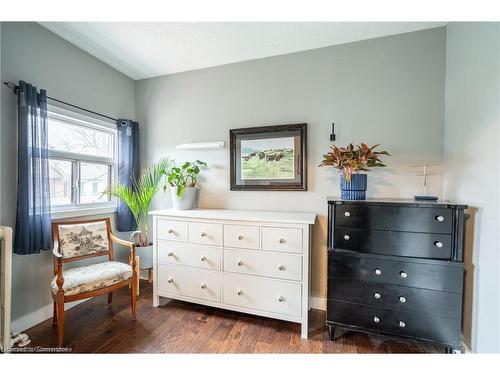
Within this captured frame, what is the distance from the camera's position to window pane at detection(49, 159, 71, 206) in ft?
6.54

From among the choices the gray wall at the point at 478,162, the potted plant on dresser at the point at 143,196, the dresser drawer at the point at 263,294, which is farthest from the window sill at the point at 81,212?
the gray wall at the point at 478,162

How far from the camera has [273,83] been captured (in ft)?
7.28

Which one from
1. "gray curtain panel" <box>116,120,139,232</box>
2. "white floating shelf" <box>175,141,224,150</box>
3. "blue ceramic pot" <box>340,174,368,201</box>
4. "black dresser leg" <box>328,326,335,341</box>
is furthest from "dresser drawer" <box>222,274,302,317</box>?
"gray curtain panel" <box>116,120,139,232</box>

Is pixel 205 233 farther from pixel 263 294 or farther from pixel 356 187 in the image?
pixel 356 187

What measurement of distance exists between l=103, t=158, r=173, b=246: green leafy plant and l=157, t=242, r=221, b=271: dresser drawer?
0.60 meters

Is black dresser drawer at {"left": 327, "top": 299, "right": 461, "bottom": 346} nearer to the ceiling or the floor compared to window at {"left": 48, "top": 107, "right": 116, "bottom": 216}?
nearer to the floor

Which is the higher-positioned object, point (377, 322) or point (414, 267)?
point (414, 267)

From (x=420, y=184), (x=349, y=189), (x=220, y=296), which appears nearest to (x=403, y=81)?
(x=420, y=184)

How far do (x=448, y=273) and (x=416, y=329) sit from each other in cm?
44

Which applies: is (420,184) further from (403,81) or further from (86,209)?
(86,209)

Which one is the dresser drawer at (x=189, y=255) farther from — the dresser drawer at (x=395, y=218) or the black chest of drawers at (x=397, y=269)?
the dresser drawer at (x=395, y=218)

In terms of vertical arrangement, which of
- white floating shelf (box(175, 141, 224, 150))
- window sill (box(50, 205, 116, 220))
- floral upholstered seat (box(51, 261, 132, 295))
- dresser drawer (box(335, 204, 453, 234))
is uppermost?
white floating shelf (box(175, 141, 224, 150))

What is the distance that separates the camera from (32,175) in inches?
66.7

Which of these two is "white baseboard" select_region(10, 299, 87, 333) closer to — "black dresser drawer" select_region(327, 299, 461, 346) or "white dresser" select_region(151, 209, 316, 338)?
"white dresser" select_region(151, 209, 316, 338)
